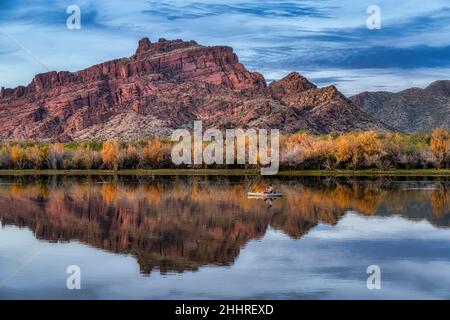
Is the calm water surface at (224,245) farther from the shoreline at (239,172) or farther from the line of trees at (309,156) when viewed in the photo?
the line of trees at (309,156)

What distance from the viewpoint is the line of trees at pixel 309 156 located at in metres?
81.4

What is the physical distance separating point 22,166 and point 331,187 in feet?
169

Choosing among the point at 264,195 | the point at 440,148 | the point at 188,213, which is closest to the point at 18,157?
the point at 440,148

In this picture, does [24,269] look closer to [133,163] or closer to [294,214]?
[294,214]

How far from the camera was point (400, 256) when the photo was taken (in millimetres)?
25375

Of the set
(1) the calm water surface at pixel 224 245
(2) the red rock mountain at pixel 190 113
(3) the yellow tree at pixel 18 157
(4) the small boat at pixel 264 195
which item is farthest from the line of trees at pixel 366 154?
(2) the red rock mountain at pixel 190 113

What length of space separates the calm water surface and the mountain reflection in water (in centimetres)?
7

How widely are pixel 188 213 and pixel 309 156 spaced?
4692 cm

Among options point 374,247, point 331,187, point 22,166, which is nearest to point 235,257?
point 374,247

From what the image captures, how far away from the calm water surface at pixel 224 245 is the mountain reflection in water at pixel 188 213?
0.07 metres

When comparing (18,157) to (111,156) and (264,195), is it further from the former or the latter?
(264,195)

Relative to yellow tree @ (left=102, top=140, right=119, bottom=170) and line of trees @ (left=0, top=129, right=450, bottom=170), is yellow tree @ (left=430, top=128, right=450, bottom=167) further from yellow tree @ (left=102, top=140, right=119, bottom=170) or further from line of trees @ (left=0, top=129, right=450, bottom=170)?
yellow tree @ (left=102, top=140, right=119, bottom=170)

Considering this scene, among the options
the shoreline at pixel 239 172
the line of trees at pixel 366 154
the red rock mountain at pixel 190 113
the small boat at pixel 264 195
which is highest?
the red rock mountain at pixel 190 113

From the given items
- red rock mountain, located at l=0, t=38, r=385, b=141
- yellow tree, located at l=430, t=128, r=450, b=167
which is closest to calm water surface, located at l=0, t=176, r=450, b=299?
yellow tree, located at l=430, t=128, r=450, b=167
